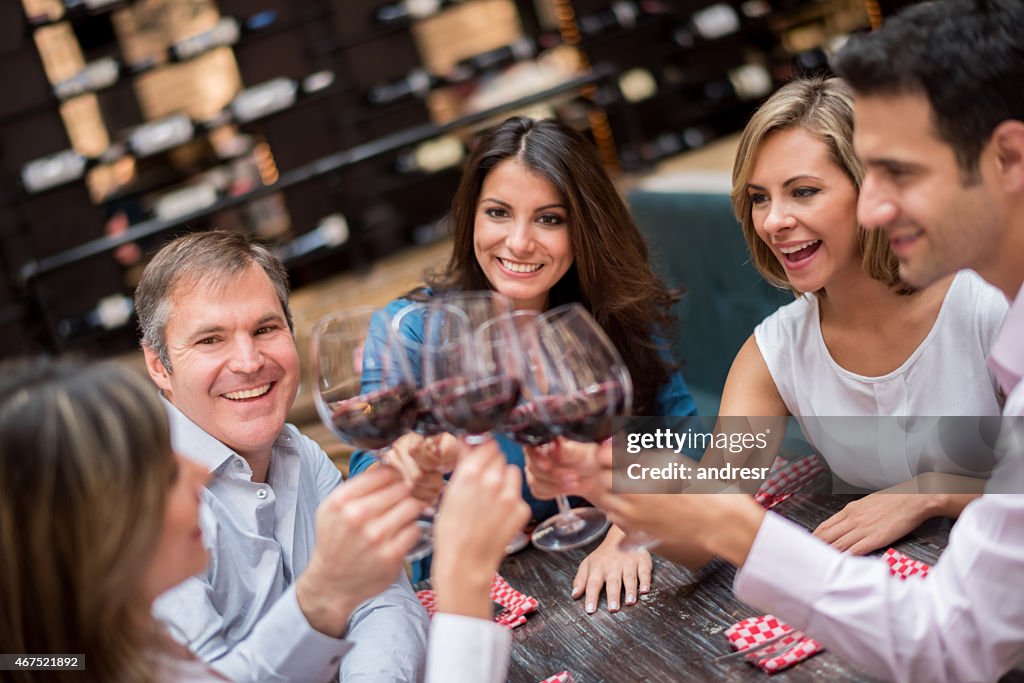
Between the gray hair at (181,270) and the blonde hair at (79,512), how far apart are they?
2.28 feet

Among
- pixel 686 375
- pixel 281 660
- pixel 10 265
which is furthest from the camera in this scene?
pixel 10 265

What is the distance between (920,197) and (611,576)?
0.74 m

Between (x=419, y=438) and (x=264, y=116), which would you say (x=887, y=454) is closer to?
(x=419, y=438)

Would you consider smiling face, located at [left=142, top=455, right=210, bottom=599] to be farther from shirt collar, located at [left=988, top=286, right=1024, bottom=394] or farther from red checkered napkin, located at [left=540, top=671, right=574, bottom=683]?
shirt collar, located at [left=988, top=286, right=1024, bottom=394]

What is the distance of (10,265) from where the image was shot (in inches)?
209

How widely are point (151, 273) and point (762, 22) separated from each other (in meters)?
5.08

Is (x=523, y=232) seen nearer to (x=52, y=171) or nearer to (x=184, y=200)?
(x=184, y=200)

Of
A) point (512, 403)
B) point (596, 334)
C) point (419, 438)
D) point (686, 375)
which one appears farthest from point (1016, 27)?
point (686, 375)

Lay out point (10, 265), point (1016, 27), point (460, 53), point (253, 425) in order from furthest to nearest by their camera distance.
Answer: point (460, 53)
point (10, 265)
point (253, 425)
point (1016, 27)

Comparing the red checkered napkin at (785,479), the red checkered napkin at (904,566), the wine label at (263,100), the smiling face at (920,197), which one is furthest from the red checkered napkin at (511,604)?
the wine label at (263,100)

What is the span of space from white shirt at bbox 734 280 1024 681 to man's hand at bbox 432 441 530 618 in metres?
0.28

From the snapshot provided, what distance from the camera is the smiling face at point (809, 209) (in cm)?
186

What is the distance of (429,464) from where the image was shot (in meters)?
1.34

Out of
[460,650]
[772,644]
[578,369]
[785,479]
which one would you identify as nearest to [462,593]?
[460,650]
